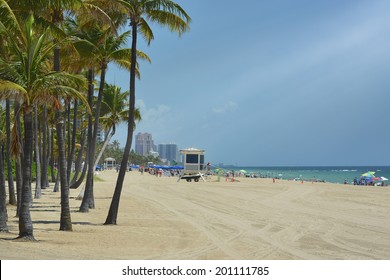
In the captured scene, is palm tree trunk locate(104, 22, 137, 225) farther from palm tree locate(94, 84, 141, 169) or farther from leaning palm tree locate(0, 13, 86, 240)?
palm tree locate(94, 84, 141, 169)

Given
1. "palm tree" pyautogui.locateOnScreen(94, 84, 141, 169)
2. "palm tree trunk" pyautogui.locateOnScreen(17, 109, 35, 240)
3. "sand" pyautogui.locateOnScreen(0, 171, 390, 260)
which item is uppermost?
"palm tree" pyautogui.locateOnScreen(94, 84, 141, 169)

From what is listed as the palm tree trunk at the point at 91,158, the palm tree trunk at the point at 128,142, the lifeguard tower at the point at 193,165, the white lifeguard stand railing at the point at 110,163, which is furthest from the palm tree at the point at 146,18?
the white lifeguard stand railing at the point at 110,163

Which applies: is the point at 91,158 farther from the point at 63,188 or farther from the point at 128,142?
the point at 63,188

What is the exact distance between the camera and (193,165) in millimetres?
57688

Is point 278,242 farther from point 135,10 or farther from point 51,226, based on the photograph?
point 135,10

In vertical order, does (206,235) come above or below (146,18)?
below

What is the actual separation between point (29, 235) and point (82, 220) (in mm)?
5723

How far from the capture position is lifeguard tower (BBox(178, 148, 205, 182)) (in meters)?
56.8

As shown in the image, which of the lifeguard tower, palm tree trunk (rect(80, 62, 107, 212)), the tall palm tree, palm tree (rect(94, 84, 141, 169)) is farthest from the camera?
the lifeguard tower

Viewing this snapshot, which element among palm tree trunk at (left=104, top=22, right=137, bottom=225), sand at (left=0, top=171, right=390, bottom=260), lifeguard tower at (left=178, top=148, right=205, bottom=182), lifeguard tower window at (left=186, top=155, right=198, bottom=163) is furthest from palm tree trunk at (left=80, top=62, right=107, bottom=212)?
lifeguard tower window at (left=186, top=155, right=198, bottom=163)

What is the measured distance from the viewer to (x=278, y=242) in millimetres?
13539

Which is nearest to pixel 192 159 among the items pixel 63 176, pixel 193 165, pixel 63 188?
pixel 193 165

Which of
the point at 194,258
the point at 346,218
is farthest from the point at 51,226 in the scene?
the point at 346,218

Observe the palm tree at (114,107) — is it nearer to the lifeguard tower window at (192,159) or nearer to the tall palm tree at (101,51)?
the tall palm tree at (101,51)
